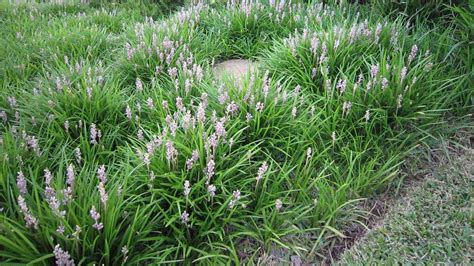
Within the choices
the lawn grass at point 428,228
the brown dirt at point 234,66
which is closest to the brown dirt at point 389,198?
the lawn grass at point 428,228

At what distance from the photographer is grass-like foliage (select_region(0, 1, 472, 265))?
2576mm

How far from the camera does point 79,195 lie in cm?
256

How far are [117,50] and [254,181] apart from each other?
9.69 ft

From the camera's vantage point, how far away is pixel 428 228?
291 centimetres

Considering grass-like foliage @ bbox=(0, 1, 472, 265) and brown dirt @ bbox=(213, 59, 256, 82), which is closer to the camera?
grass-like foliage @ bbox=(0, 1, 472, 265)

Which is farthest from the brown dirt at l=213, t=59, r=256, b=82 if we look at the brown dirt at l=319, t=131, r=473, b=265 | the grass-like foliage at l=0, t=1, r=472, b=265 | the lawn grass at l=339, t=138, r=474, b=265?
the lawn grass at l=339, t=138, r=474, b=265

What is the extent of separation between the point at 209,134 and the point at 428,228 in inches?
69.6

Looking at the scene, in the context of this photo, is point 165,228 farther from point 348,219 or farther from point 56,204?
point 348,219

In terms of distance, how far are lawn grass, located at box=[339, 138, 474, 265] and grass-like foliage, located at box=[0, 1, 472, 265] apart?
0.26 m

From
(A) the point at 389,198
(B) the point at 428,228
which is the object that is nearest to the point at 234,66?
(A) the point at 389,198

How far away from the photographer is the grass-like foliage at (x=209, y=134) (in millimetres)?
2576

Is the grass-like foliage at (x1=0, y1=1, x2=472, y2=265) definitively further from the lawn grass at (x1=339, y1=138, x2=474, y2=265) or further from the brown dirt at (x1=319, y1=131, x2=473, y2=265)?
the lawn grass at (x1=339, y1=138, x2=474, y2=265)

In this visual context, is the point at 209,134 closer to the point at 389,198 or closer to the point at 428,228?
the point at 389,198

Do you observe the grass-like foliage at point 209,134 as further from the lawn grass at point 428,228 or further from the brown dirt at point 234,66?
the lawn grass at point 428,228
